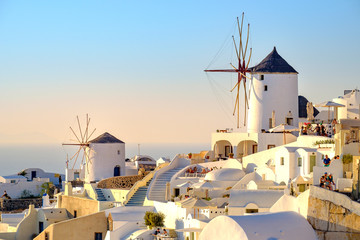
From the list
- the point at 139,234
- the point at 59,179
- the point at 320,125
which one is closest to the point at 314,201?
the point at 139,234

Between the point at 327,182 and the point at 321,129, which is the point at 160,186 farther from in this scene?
the point at 327,182

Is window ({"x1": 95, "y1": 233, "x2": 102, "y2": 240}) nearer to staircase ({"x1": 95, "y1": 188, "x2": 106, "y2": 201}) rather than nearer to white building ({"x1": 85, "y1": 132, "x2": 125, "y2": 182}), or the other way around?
staircase ({"x1": 95, "y1": 188, "x2": 106, "y2": 201})

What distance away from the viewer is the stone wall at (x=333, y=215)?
24141 mm

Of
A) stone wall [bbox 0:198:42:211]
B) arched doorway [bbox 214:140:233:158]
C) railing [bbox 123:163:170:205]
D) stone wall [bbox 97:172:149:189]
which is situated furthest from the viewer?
stone wall [bbox 0:198:42:211]

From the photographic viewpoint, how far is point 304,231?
81.1 feet

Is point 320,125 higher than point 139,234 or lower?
higher

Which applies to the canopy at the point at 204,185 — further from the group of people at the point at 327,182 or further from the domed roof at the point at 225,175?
the group of people at the point at 327,182

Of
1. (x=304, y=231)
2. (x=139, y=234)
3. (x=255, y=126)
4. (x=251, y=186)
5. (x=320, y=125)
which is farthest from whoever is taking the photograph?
(x=255, y=126)

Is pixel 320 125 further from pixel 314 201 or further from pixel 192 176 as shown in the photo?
pixel 314 201

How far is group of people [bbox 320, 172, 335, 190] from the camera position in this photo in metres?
27.0

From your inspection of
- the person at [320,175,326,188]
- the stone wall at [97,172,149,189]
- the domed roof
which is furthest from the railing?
the person at [320,175,326,188]

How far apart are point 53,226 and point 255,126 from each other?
12.4 meters

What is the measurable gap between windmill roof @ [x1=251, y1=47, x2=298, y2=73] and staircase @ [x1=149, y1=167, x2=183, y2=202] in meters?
6.35

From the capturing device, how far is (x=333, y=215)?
24688 millimetres
